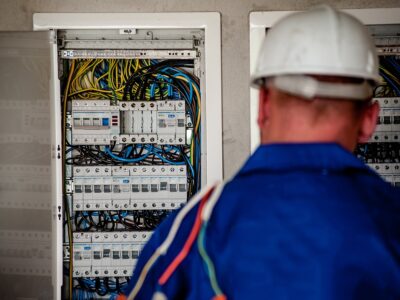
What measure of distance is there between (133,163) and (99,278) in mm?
625

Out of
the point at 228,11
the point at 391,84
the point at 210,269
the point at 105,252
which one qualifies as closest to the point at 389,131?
the point at 391,84

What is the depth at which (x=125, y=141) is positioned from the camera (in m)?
2.51

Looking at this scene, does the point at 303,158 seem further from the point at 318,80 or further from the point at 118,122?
the point at 118,122

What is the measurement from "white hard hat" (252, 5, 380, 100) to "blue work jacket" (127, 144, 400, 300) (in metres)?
0.13

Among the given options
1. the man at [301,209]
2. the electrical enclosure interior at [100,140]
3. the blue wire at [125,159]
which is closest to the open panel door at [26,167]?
the electrical enclosure interior at [100,140]

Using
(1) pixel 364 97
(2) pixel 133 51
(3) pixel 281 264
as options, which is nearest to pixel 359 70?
(1) pixel 364 97

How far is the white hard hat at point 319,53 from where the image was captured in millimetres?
941

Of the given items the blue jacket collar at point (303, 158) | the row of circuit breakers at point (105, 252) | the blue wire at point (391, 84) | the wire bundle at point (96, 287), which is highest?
the blue wire at point (391, 84)

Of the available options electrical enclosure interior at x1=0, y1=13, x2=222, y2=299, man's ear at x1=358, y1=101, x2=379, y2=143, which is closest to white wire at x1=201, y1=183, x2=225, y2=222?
man's ear at x1=358, y1=101, x2=379, y2=143

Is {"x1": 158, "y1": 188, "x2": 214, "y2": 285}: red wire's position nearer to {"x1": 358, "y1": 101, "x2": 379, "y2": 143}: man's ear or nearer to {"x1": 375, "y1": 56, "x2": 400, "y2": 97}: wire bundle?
{"x1": 358, "y1": 101, "x2": 379, "y2": 143}: man's ear

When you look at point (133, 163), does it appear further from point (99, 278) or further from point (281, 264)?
point (281, 264)

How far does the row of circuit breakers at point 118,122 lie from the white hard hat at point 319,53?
1.46 meters

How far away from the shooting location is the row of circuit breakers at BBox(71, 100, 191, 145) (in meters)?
2.51

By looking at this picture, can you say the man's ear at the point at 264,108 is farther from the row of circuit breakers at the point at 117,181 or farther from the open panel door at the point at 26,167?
the open panel door at the point at 26,167
